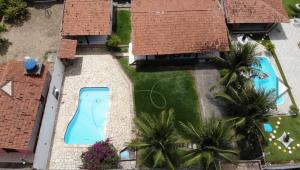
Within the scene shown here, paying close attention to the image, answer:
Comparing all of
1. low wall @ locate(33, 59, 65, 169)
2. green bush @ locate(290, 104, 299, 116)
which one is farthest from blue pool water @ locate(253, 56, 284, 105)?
low wall @ locate(33, 59, 65, 169)

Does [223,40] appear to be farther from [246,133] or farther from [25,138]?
[25,138]

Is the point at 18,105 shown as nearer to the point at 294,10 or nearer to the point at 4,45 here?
the point at 4,45

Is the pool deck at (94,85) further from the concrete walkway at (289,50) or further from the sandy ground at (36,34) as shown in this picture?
the concrete walkway at (289,50)

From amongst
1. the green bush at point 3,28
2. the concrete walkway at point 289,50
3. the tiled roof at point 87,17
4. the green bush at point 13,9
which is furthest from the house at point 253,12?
the green bush at point 3,28

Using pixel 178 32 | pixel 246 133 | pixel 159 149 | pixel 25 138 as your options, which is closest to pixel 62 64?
pixel 25 138

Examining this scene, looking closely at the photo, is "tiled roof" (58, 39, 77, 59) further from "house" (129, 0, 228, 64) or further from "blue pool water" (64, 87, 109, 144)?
"house" (129, 0, 228, 64)

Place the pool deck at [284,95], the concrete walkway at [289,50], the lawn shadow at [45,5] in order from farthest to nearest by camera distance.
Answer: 1. the lawn shadow at [45,5]
2. the concrete walkway at [289,50]
3. the pool deck at [284,95]

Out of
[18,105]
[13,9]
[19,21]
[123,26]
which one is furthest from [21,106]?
[123,26]

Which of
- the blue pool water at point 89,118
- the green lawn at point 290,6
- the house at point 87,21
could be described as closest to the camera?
the blue pool water at point 89,118
